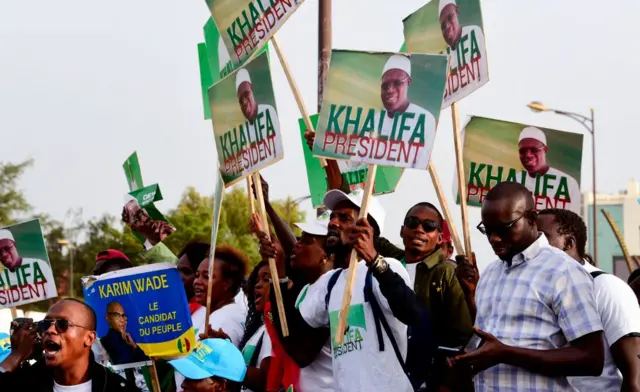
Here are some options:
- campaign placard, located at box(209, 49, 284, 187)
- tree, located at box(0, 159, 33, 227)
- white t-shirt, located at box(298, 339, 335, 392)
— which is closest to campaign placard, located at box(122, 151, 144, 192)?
campaign placard, located at box(209, 49, 284, 187)

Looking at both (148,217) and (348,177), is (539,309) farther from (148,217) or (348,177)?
(148,217)

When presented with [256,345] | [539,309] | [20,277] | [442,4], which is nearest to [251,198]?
[256,345]

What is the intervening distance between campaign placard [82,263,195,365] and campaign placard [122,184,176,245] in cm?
307

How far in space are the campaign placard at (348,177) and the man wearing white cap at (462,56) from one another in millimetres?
1077

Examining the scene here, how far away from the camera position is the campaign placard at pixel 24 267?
8.38 meters

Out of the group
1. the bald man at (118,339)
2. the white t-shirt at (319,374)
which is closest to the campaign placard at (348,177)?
the white t-shirt at (319,374)

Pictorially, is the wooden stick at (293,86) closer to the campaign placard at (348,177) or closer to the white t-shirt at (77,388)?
the campaign placard at (348,177)

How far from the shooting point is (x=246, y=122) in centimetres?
738

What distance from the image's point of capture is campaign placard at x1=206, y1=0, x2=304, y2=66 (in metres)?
7.69

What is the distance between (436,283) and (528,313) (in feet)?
4.58

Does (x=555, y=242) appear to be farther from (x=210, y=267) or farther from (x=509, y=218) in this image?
(x=210, y=267)

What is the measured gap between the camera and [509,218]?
5160 millimetres

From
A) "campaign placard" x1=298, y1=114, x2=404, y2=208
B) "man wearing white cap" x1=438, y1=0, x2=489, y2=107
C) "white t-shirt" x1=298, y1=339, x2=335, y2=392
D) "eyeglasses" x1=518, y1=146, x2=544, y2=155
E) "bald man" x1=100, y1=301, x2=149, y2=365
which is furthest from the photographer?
"campaign placard" x1=298, y1=114, x2=404, y2=208

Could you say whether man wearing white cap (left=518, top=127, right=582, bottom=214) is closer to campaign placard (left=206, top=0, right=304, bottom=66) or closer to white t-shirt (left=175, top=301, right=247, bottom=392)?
campaign placard (left=206, top=0, right=304, bottom=66)
